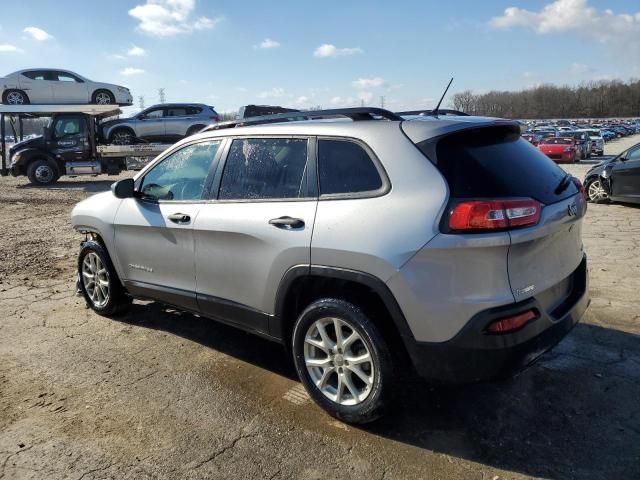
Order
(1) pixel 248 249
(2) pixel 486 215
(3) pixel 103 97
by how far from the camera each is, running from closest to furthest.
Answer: (2) pixel 486 215 < (1) pixel 248 249 < (3) pixel 103 97

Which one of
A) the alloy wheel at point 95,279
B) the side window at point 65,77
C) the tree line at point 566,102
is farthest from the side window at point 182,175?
the tree line at point 566,102

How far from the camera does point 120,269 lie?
4566 millimetres

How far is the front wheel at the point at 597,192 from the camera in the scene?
37.2ft

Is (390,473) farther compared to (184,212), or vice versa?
(184,212)

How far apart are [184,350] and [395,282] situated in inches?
89.0

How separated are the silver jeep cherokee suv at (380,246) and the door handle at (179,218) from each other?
12mm

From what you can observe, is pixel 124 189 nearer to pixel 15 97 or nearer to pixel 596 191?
pixel 596 191

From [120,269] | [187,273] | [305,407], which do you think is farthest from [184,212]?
[305,407]

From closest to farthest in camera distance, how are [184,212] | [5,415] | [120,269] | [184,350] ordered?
[5,415], [184,212], [184,350], [120,269]

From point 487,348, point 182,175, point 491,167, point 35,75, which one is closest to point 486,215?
point 491,167

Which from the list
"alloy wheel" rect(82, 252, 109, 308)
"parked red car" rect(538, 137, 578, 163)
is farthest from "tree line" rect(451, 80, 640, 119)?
"alloy wheel" rect(82, 252, 109, 308)

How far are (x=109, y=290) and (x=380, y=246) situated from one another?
3.11 metres

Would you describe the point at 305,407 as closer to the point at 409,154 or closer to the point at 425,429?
the point at 425,429

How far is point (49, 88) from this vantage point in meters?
18.5
